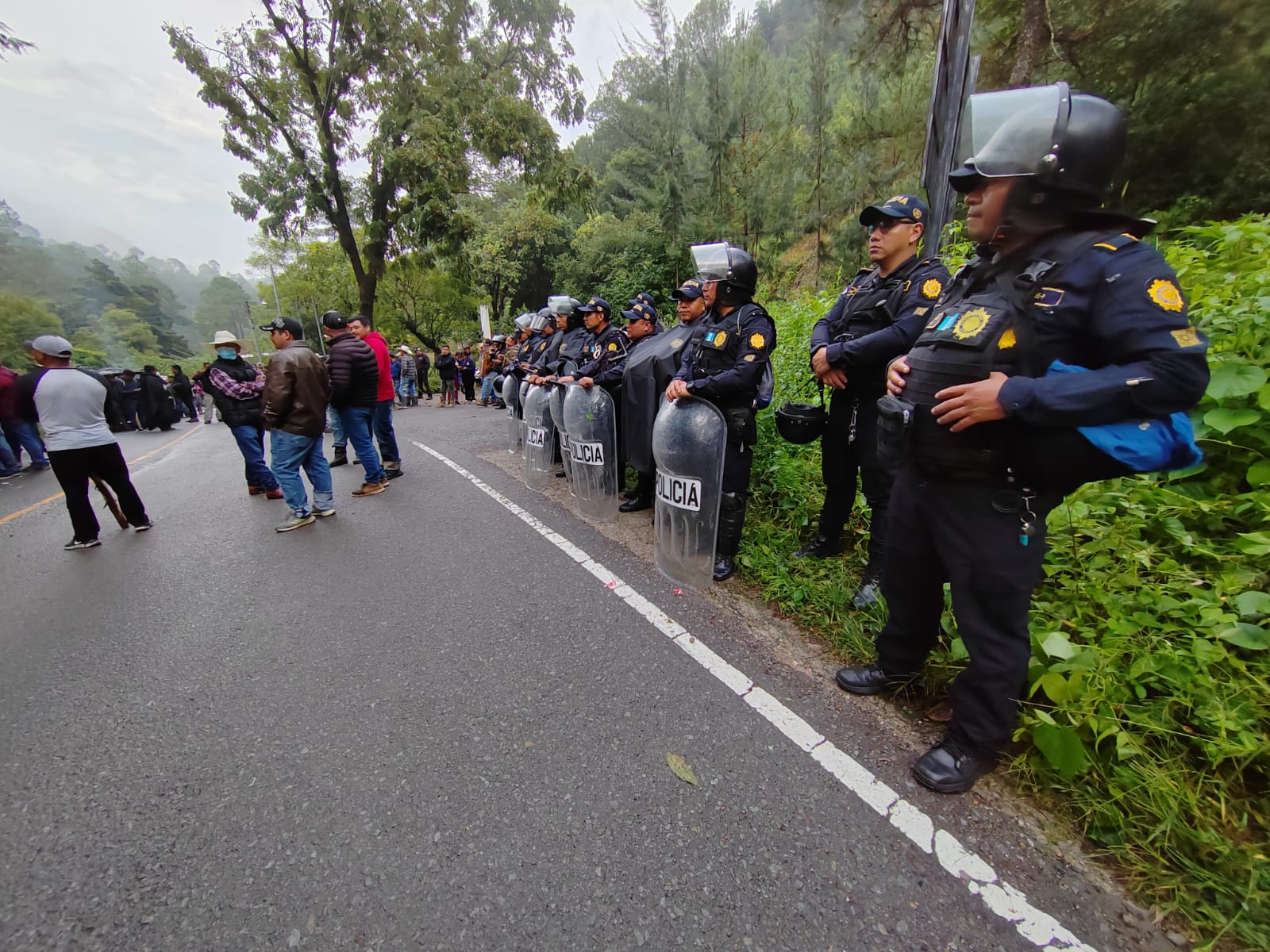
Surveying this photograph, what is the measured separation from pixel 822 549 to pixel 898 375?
1741 millimetres

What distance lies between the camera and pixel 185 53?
465 inches

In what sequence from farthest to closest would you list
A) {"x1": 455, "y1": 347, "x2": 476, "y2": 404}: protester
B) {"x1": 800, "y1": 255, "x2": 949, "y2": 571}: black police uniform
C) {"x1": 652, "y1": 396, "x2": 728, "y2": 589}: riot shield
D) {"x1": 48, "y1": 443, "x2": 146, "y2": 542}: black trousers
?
1. {"x1": 455, "y1": 347, "x2": 476, "y2": 404}: protester
2. {"x1": 48, "y1": 443, "x2": 146, "y2": 542}: black trousers
3. {"x1": 652, "y1": 396, "x2": 728, "y2": 589}: riot shield
4. {"x1": 800, "y1": 255, "x2": 949, "y2": 571}: black police uniform

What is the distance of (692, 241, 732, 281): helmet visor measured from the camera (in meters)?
3.11

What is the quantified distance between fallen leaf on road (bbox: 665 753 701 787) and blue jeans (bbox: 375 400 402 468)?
551cm

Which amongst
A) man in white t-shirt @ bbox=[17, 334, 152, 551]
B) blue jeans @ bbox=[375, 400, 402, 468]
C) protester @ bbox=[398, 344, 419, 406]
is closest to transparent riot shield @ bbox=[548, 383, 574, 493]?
blue jeans @ bbox=[375, 400, 402, 468]

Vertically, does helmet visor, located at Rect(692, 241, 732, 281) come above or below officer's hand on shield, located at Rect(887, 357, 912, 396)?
above

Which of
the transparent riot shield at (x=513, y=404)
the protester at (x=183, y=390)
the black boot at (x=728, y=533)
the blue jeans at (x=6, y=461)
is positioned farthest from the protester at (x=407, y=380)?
the black boot at (x=728, y=533)

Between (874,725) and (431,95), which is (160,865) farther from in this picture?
(431,95)

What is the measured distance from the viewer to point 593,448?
414 cm

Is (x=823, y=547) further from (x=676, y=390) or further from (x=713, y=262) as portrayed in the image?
(x=713, y=262)


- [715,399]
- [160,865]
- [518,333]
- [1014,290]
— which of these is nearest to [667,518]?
[715,399]

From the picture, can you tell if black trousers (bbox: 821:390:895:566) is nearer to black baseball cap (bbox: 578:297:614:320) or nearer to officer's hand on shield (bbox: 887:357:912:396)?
officer's hand on shield (bbox: 887:357:912:396)

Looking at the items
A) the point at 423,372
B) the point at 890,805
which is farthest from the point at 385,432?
the point at 423,372

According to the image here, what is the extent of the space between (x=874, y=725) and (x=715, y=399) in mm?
1832
